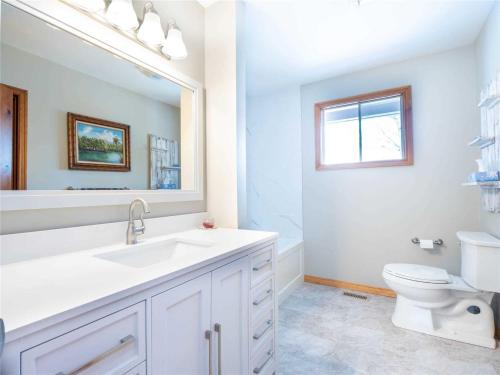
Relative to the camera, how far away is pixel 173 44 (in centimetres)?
147

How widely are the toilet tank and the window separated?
948mm

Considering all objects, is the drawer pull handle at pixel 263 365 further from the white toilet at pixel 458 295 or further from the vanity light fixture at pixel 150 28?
the vanity light fixture at pixel 150 28

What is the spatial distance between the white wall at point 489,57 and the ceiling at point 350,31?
3.5 inches

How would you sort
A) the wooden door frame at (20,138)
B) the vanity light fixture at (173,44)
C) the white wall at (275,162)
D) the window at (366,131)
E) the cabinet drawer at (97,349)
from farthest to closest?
the white wall at (275,162), the window at (366,131), the vanity light fixture at (173,44), the wooden door frame at (20,138), the cabinet drawer at (97,349)

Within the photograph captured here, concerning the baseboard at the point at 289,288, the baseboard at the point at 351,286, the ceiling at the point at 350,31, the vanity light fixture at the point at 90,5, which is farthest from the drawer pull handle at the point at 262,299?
the ceiling at the point at 350,31

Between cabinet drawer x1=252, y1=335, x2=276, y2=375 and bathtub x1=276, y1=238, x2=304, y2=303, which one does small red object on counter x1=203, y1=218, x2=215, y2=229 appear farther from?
bathtub x1=276, y1=238, x2=304, y2=303

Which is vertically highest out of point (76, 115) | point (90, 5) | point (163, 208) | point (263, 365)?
point (90, 5)

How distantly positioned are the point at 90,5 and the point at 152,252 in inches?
46.1

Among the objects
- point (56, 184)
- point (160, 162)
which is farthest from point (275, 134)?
point (56, 184)

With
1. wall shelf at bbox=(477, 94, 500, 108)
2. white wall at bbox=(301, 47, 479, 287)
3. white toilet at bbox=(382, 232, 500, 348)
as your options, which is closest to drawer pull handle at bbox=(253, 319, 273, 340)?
white toilet at bbox=(382, 232, 500, 348)

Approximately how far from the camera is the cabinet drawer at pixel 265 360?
1238 mm

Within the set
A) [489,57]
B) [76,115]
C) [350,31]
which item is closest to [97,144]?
[76,115]

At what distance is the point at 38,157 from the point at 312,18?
1.97m

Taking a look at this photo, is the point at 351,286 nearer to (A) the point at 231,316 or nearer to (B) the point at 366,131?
(B) the point at 366,131
